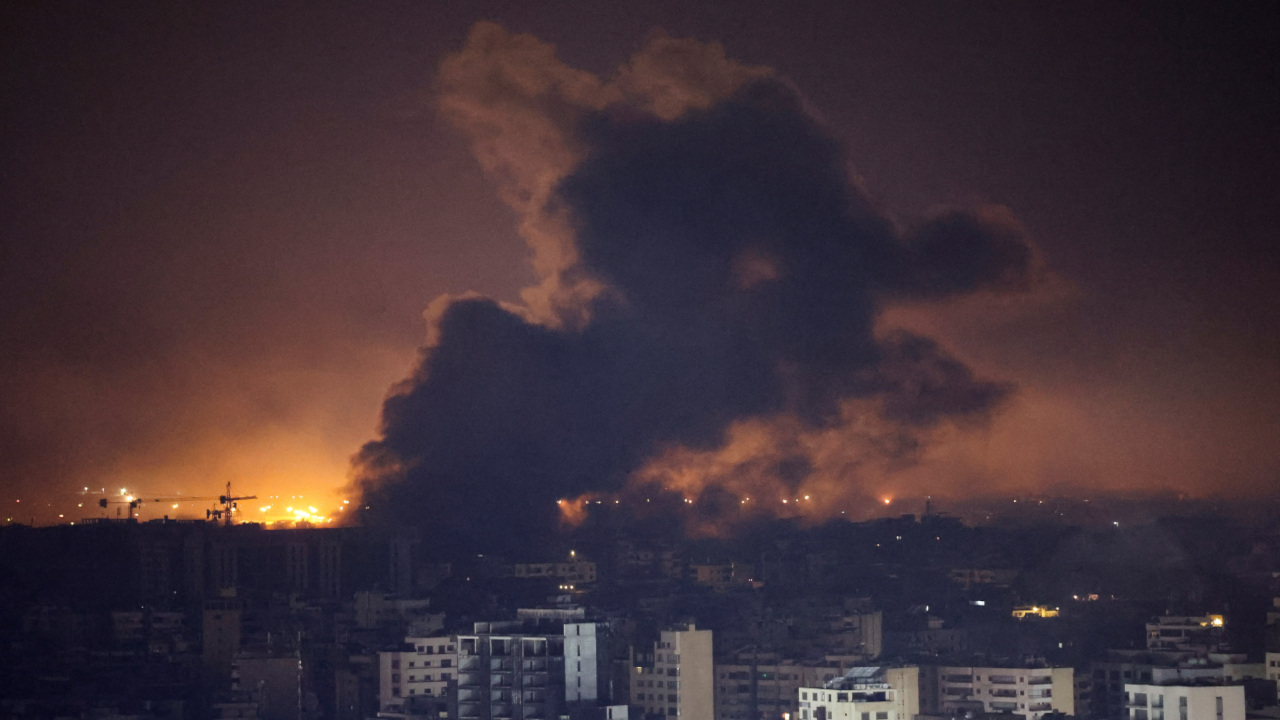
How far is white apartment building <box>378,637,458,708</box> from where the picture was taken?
3106 cm

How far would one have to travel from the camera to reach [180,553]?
4597cm

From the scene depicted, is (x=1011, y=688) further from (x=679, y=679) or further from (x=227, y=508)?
(x=227, y=508)

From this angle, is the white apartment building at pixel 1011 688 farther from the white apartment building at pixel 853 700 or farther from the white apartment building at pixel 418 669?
the white apartment building at pixel 418 669

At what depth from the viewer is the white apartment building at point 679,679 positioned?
28812 millimetres

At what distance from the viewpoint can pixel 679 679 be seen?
29203 millimetres

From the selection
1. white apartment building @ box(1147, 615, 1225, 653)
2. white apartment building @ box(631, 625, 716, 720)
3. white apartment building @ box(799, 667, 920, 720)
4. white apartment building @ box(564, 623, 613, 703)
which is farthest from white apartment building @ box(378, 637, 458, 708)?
white apartment building @ box(1147, 615, 1225, 653)

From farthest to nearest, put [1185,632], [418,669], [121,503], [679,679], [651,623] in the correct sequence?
1. [121,503]
2. [651,623]
3. [1185,632]
4. [418,669]
5. [679,679]

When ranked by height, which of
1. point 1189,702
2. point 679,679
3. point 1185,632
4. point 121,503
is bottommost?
point 1189,702

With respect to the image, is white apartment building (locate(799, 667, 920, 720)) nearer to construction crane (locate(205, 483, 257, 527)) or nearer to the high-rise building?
the high-rise building

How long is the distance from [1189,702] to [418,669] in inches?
485

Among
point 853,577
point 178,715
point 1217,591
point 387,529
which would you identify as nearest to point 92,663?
point 178,715

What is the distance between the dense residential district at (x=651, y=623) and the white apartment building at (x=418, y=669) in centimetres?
4

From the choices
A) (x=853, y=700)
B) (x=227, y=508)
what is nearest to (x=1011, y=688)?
(x=853, y=700)

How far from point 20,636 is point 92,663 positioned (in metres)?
3.05
